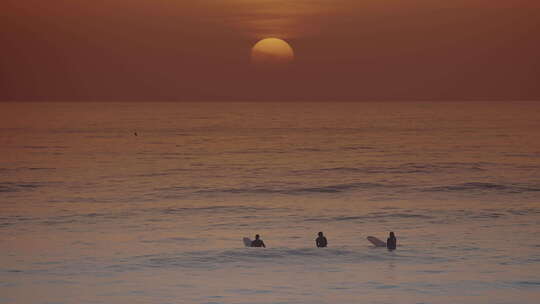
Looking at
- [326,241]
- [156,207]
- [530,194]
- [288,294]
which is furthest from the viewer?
[530,194]

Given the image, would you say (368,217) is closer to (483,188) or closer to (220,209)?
(220,209)

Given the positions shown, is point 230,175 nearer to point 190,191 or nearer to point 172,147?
point 190,191

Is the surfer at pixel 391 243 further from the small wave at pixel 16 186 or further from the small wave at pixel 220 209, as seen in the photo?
the small wave at pixel 16 186

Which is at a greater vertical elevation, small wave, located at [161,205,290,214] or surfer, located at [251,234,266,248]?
small wave, located at [161,205,290,214]

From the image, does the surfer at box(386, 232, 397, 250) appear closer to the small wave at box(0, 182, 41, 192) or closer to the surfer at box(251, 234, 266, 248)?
the surfer at box(251, 234, 266, 248)

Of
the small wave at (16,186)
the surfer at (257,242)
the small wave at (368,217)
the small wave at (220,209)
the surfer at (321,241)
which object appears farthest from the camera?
the small wave at (16,186)

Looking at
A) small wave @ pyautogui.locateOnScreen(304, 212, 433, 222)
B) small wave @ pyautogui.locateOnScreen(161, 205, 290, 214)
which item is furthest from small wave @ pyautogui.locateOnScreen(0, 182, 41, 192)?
small wave @ pyautogui.locateOnScreen(304, 212, 433, 222)

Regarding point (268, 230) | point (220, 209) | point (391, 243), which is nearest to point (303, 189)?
point (220, 209)

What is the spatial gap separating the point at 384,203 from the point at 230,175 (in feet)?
69.1

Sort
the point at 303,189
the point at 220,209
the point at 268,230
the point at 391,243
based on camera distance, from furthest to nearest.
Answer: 1. the point at 303,189
2. the point at 220,209
3. the point at 268,230
4. the point at 391,243

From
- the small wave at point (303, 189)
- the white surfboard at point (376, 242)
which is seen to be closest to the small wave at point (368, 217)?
the white surfboard at point (376, 242)

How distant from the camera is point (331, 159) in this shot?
82812 mm

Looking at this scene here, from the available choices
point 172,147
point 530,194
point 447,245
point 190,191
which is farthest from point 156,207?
point 172,147

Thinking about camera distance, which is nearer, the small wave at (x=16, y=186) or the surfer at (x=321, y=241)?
the surfer at (x=321, y=241)
